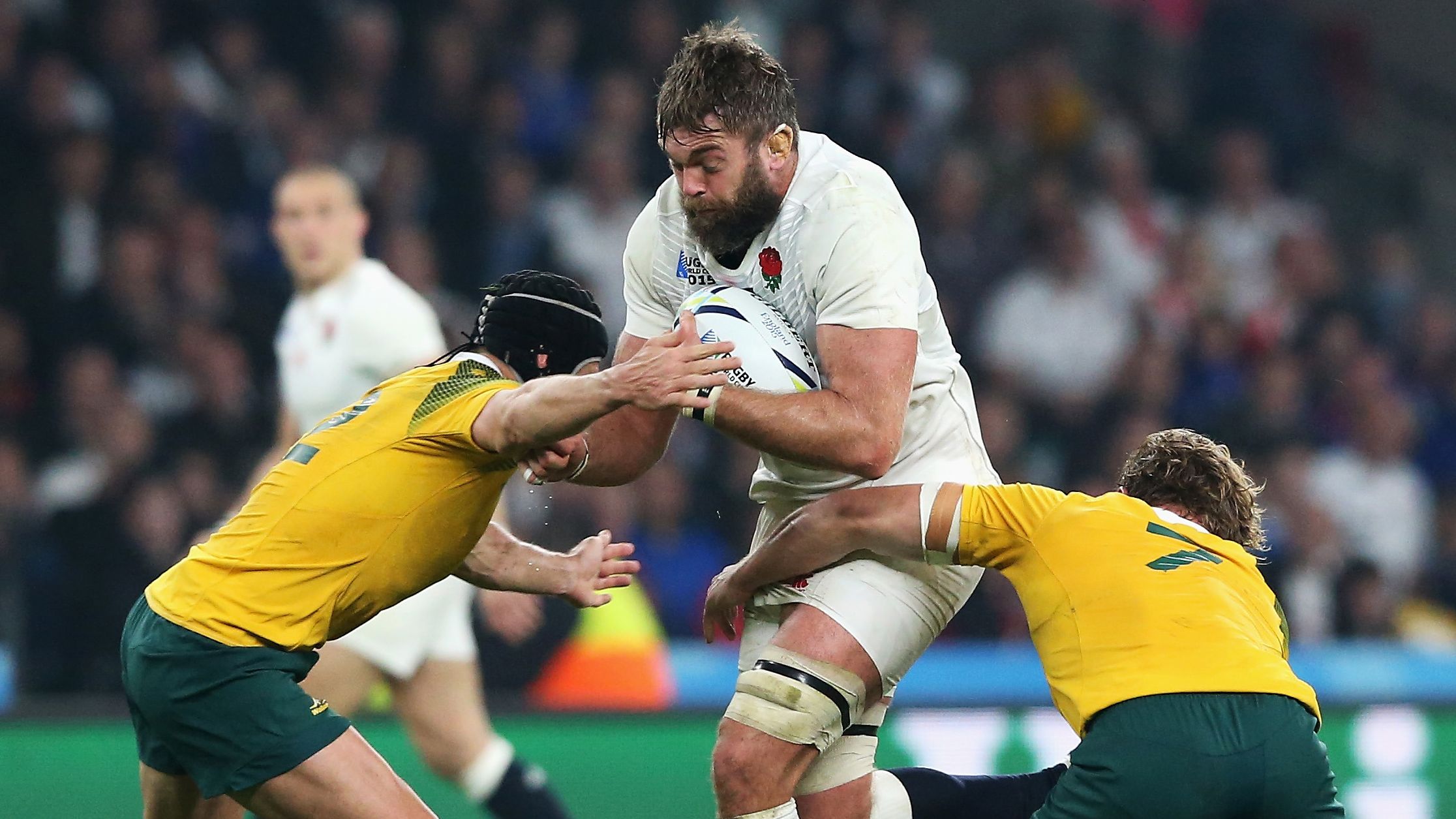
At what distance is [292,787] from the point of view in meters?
3.69

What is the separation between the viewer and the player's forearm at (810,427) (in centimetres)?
368

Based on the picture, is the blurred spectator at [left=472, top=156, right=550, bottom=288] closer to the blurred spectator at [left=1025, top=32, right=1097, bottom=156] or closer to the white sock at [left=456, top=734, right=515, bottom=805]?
the blurred spectator at [left=1025, top=32, right=1097, bottom=156]

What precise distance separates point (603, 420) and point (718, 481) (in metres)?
4.49

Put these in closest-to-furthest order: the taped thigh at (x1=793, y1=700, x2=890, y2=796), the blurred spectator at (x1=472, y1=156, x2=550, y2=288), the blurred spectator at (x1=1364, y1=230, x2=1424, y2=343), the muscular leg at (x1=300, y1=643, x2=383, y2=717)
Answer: the taped thigh at (x1=793, y1=700, x2=890, y2=796), the muscular leg at (x1=300, y1=643, x2=383, y2=717), the blurred spectator at (x1=472, y1=156, x2=550, y2=288), the blurred spectator at (x1=1364, y1=230, x2=1424, y2=343)

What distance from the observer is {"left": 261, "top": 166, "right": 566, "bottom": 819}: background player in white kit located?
18.5 ft

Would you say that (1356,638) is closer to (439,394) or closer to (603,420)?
(603,420)

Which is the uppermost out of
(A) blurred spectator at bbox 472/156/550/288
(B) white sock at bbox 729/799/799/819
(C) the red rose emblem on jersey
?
(A) blurred spectator at bbox 472/156/550/288

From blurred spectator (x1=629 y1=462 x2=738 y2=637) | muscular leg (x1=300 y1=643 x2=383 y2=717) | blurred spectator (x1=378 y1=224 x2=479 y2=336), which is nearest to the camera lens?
muscular leg (x1=300 y1=643 x2=383 y2=717)

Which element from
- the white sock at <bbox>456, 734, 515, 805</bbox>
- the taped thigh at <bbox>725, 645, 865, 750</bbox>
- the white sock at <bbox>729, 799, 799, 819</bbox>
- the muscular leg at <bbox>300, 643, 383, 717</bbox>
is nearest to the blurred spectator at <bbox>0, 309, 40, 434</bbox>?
the muscular leg at <bbox>300, 643, 383, 717</bbox>

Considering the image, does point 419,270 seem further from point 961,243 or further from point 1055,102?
point 1055,102

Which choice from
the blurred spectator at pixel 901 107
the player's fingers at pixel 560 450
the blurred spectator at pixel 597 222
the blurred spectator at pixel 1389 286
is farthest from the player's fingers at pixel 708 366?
the blurred spectator at pixel 1389 286

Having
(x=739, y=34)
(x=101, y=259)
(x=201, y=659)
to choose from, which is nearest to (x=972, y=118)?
(x=101, y=259)

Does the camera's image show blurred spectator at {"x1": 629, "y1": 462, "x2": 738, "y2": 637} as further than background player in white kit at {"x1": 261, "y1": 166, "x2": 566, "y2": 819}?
Yes

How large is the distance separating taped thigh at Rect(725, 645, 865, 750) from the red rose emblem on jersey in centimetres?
84
